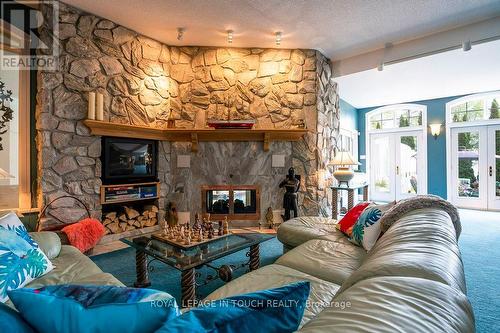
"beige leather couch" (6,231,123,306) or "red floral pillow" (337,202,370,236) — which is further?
"red floral pillow" (337,202,370,236)

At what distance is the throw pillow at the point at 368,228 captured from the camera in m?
1.85

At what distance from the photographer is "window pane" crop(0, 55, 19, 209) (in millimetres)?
2701

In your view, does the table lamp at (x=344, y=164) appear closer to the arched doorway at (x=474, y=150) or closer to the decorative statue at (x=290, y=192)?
the decorative statue at (x=290, y=192)

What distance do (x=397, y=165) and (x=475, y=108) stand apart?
1.96m

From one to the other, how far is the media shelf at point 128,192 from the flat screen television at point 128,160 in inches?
3.3

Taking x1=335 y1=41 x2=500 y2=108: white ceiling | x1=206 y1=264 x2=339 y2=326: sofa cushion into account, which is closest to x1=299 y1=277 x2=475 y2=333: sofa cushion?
x1=206 y1=264 x2=339 y2=326: sofa cushion

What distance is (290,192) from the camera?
3.72m

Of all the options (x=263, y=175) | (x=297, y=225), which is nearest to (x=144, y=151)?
(x=263, y=175)

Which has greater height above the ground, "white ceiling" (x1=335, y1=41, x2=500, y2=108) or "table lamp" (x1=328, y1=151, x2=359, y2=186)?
"white ceiling" (x1=335, y1=41, x2=500, y2=108)

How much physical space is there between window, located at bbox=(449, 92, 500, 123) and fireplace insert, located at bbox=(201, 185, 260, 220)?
516 cm

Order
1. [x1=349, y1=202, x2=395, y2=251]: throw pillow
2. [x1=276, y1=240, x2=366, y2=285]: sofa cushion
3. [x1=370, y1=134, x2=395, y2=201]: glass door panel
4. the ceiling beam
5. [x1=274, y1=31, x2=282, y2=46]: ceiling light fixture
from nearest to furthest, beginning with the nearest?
[x1=276, y1=240, x2=366, y2=285]: sofa cushion → [x1=349, y1=202, x2=395, y2=251]: throw pillow → the ceiling beam → [x1=274, y1=31, x2=282, y2=46]: ceiling light fixture → [x1=370, y1=134, x2=395, y2=201]: glass door panel

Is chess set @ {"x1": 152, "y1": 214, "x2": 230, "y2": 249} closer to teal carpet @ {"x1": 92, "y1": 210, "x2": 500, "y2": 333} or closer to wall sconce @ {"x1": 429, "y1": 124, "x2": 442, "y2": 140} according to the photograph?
teal carpet @ {"x1": 92, "y1": 210, "x2": 500, "y2": 333}

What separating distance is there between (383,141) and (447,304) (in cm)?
700

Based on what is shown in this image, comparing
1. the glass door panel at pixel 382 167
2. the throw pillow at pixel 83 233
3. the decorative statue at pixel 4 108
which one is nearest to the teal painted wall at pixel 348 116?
the glass door panel at pixel 382 167
